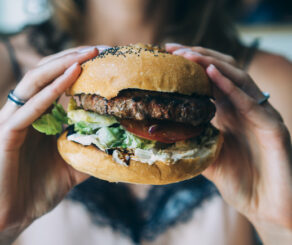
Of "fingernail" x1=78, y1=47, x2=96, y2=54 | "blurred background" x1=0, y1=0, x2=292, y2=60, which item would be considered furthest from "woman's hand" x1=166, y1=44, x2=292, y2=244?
"blurred background" x1=0, y1=0, x2=292, y2=60

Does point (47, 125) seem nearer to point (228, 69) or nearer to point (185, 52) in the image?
point (185, 52)

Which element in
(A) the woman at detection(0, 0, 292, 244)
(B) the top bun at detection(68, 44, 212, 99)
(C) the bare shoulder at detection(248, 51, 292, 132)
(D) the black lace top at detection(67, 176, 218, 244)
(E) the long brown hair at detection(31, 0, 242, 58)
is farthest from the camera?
(C) the bare shoulder at detection(248, 51, 292, 132)

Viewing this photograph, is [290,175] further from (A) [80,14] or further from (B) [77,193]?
(A) [80,14]

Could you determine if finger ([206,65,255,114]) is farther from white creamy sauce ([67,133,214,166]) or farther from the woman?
white creamy sauce ([67,133,214,166])

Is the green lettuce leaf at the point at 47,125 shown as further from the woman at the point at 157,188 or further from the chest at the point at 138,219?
the chest at the point at 138,219

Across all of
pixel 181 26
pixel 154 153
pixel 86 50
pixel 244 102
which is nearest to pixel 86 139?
pixel 154 153

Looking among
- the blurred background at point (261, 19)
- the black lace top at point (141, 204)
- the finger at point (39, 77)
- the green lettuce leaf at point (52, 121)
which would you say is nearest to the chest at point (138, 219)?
the black lace top at point (141, 204)
